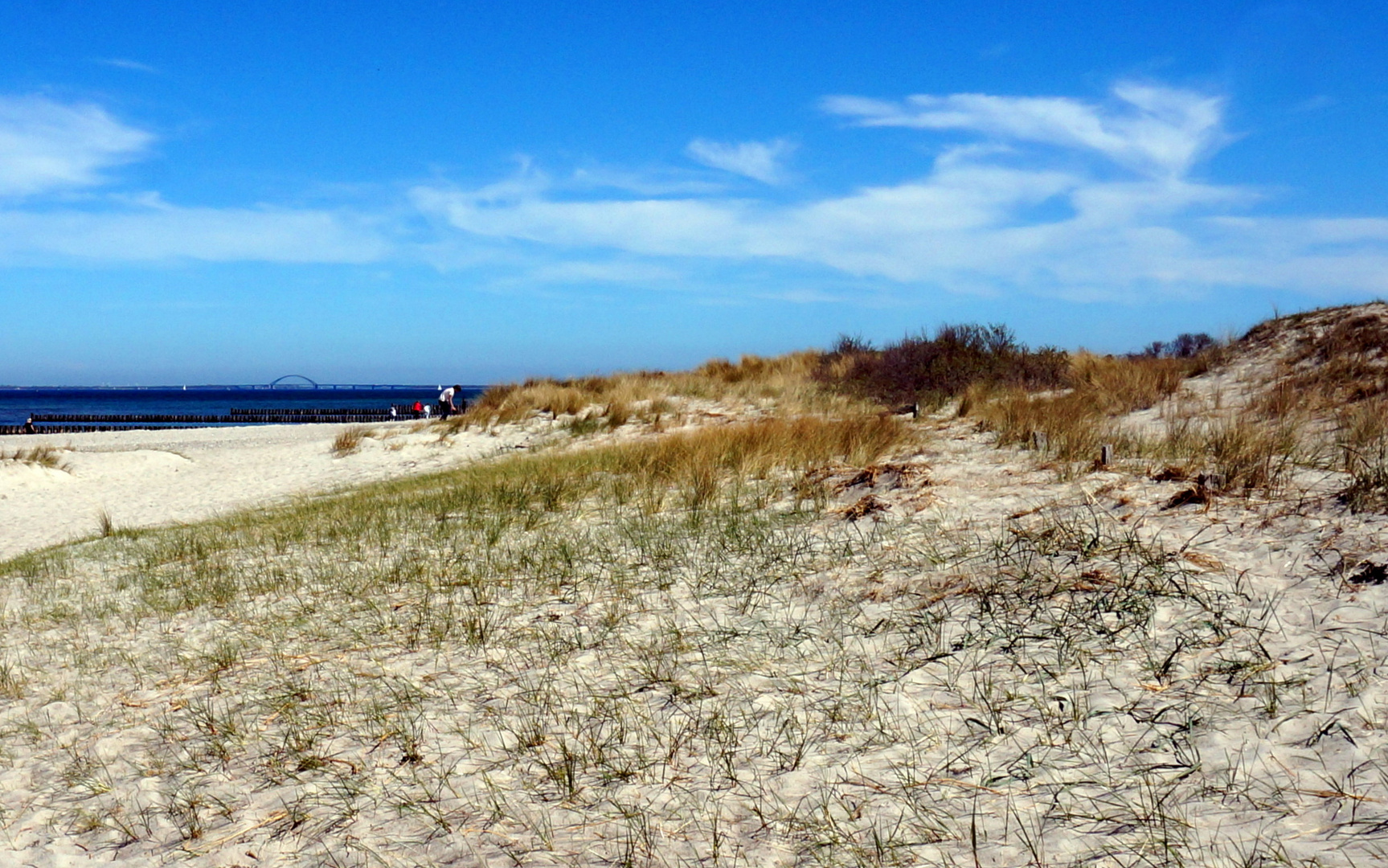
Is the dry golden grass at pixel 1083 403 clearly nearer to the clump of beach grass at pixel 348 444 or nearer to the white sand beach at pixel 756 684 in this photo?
the white sand beach at pixel 756 684

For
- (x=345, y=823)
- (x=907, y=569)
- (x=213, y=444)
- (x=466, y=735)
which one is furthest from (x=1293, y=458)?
(x=213, y=444)

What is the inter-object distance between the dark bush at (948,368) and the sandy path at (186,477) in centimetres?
773

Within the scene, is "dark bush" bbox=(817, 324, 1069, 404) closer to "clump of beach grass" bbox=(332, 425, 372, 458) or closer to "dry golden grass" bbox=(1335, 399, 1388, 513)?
"dry golden grass" bbox=(1335, 399, 1388, 513)

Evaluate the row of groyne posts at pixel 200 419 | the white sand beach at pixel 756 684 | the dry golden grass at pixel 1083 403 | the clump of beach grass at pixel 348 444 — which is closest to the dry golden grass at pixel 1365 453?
the white sand beach at pixel 756 684

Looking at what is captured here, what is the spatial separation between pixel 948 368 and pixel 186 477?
1707 centimetres

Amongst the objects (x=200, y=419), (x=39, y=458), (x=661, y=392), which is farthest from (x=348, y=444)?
(x=200, y=419)

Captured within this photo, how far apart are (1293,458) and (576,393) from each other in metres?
17.5

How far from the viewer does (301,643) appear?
18.7ft

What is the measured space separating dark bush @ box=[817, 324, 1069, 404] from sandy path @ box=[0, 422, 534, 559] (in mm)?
7728

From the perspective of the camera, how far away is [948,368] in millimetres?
18016

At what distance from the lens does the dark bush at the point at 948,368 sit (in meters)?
17.4

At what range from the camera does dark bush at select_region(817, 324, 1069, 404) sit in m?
17.4

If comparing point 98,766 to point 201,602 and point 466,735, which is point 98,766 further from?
point 201,602

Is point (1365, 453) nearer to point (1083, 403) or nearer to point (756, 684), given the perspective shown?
point (756, 684)
